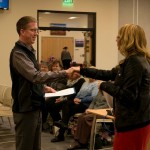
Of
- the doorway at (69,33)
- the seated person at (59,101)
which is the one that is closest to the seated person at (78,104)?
the seated person at (59,101)

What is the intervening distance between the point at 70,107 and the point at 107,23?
4.07 m

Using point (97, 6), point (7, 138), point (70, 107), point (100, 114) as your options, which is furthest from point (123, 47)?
point (97, 6)

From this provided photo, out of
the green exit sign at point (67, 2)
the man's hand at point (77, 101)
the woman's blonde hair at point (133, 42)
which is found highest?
the green exit sign at point (67, 2)

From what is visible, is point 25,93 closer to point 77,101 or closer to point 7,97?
point 77,101

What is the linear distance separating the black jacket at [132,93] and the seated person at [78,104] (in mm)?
2907

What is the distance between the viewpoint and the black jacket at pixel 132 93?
2119 mm

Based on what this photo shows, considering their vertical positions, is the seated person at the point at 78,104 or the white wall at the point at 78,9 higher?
the white wall at the point at 78,9

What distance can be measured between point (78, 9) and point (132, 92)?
6.65 m

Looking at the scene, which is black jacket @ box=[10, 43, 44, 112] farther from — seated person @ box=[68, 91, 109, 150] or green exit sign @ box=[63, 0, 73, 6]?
green exit sign @ box=[63, 0, 73, 6]

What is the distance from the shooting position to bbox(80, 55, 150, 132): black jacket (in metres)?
2.12

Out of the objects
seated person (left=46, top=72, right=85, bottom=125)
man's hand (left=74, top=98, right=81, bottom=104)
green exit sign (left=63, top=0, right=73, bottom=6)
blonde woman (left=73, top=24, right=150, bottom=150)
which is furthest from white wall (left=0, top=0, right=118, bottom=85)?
blonde woman (left=73, top=24, right=150, bottom=150)

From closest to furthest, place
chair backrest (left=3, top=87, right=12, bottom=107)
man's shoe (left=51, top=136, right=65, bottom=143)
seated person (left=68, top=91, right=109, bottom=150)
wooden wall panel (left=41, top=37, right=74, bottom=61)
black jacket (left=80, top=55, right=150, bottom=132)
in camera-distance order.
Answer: black jacket (left=80, top=55, right=150, bottom=132), seated person (left=68, top=91, right=109, bottom=150), man's shoe (left=51, top=136, right=65, bottom=143), chair backrest (left=3, top=87, right=12, bottom=107), wooden wall panel (left=41, top=37, right=74, bottom=61)

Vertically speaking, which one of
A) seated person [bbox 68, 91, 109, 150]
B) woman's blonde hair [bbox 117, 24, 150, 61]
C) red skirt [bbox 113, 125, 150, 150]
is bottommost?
seated person [bbox 68, 91, 109, 150]

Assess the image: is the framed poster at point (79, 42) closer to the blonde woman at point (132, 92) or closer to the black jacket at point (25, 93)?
the black jacket at point (25, 93)
